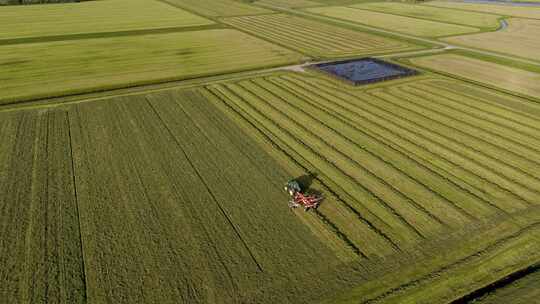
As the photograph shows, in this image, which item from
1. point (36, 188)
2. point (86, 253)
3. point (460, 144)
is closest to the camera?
point (86, 253)

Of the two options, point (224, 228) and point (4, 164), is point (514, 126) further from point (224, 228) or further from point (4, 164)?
point (4, 164)

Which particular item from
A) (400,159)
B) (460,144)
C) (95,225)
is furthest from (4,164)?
(460,144)

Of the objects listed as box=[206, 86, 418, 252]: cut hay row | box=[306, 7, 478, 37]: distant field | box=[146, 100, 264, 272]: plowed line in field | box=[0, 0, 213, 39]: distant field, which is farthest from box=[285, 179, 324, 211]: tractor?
box=[0, 0, 213, 39]: distant field

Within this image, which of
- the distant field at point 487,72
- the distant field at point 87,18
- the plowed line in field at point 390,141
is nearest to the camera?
the plowed line in field at point 390,141

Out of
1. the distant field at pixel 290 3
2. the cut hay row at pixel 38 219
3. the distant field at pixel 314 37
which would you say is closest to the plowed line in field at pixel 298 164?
the cut hay row at pixel 38 219

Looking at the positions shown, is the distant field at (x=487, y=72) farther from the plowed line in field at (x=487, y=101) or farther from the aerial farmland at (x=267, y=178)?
the plowed line in field at (x=487, y=101)

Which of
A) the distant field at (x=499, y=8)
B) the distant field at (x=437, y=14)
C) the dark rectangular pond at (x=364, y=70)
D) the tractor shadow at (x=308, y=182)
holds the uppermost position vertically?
the distant field at (x=499, y=8)
